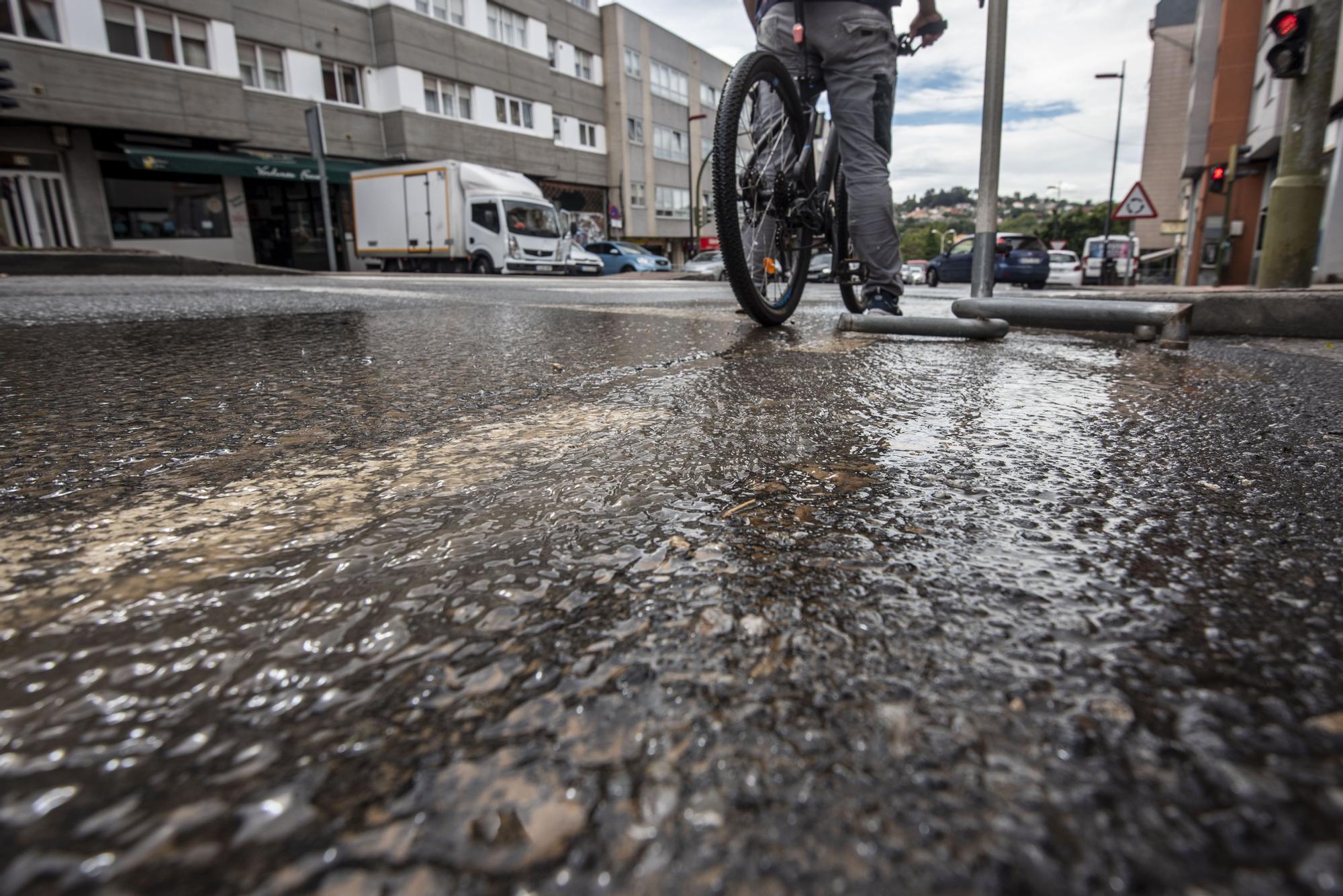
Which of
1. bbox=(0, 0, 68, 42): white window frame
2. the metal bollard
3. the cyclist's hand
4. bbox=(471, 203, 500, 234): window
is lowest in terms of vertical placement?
the metal bollard

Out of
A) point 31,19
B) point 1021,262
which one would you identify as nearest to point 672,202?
point 1021,262

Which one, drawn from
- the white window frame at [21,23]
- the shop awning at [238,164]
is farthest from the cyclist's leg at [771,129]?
the white window frame at [21,23]

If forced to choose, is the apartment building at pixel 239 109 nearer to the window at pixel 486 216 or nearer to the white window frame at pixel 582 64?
the white window frame at pixel 582 64

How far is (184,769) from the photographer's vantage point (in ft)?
1.66

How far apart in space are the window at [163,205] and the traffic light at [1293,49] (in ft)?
77.4

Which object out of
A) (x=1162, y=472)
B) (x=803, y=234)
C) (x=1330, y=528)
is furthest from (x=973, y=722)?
(x=803, y=234)

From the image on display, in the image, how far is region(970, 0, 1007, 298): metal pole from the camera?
478 cm

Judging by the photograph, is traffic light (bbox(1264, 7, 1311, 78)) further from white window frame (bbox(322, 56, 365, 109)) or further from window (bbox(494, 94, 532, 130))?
window (bbox(494, 94, 532, 130))

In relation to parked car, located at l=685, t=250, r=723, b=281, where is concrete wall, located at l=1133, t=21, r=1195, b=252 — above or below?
above

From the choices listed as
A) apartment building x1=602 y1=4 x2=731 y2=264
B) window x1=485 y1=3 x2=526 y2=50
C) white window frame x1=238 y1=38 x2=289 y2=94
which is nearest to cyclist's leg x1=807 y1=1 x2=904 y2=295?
white window frame x1=238 y1=38 x2=289 y2=94

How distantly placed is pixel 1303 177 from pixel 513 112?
2951 cm

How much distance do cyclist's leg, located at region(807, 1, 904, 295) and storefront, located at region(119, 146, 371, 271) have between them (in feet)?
70.5

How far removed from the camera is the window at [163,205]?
758 inches

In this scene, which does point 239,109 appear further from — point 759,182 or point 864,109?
point 864,109
